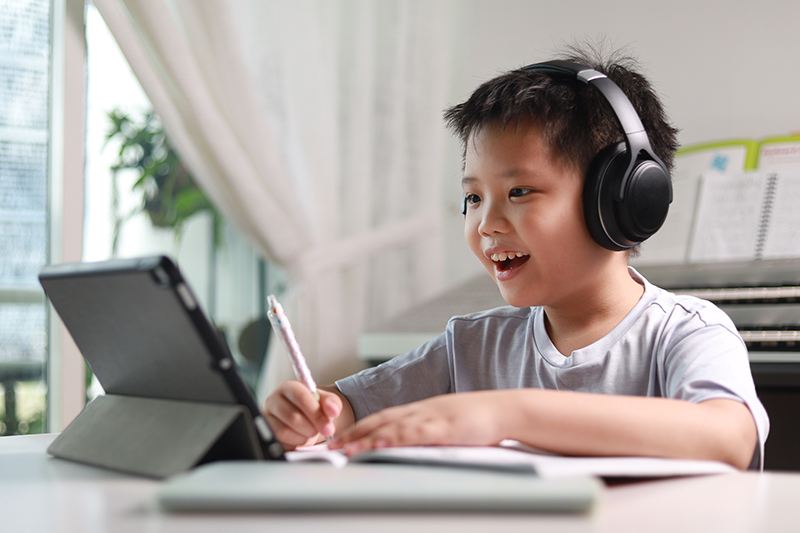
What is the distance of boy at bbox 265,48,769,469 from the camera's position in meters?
0.87

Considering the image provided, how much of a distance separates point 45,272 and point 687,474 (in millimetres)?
484

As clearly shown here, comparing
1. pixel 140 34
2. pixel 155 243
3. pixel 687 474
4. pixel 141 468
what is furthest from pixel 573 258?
pixel 155 243

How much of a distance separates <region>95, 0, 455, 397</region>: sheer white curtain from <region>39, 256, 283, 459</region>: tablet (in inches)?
63.1

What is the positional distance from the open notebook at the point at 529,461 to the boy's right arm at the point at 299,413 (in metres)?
0.11

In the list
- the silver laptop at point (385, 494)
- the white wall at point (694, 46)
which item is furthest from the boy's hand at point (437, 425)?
the white wall at point (694, 46)

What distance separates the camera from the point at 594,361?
0.98m

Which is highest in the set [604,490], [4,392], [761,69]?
[761,69]

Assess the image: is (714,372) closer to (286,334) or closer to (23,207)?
(286,334)

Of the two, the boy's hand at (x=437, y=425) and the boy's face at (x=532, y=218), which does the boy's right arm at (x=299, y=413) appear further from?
the boy's face at (x=532, y=218)

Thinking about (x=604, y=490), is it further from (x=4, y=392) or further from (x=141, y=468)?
(x=4, y=392)

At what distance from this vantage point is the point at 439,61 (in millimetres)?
2834

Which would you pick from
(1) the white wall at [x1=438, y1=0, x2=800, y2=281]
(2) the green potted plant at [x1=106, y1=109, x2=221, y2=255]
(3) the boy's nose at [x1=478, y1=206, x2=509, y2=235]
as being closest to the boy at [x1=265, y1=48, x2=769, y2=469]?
(3) the boy's nose at [x1=478, y1=206, x2=509, y2=235]

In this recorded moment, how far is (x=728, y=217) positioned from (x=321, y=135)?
113cm

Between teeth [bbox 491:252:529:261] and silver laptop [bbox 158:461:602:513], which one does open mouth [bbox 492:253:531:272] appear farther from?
silver laptop [bbox 158:461:602:513]
